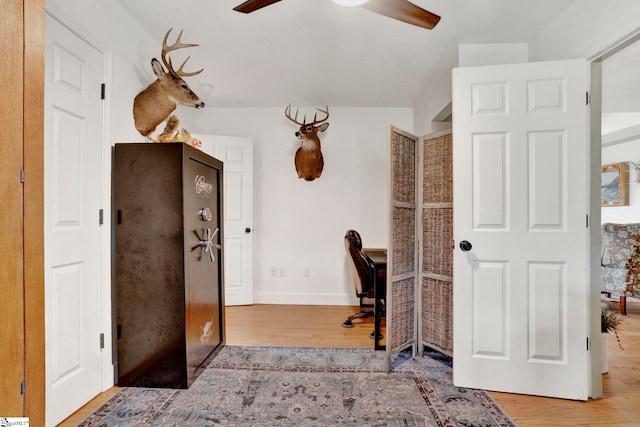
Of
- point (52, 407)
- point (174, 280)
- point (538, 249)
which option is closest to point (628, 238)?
point (538, 249)

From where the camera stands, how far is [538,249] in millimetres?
1968

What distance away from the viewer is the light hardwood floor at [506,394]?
176 cm

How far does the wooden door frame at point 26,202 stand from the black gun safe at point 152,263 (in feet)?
2.95

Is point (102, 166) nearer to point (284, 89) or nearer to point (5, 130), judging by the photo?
point (5, 130)

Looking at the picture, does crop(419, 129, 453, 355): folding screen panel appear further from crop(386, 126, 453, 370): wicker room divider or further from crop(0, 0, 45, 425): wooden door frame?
crop(0, 0, 45, 425): wooden door frame

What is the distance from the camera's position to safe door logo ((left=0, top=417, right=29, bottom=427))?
0.97 metres

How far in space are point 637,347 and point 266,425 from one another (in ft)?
10.5

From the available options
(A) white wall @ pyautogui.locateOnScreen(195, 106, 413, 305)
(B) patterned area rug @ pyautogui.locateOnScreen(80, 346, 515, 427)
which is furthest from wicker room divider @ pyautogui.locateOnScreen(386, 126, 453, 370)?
(A) white wall @ pyautogui.locateOnScreen(195, 106, 413, 305)

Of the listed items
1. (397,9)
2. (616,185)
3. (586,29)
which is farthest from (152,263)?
(616,185)

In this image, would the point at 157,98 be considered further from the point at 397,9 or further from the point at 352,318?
the point at 352,318

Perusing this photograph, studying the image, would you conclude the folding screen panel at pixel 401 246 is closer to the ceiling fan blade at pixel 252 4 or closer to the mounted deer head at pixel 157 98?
the ceiling fan blade at pixel 252 4

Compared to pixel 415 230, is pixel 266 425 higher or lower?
lower

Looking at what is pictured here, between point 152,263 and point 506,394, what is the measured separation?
2.45 m

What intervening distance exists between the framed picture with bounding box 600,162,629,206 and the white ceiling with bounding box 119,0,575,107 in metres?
3.71
